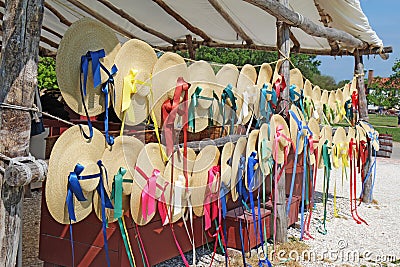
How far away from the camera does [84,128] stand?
2021 mm

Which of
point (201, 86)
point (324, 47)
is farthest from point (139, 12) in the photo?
point (201, 86)

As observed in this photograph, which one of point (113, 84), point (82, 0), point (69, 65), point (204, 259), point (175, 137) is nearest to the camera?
point (69, 65)

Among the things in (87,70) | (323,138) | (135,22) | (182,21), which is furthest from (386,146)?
(87,70)

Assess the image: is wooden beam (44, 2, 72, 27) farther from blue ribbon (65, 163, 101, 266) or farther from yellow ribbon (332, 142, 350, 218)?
blue ribbon (65, 163, 101, 266)


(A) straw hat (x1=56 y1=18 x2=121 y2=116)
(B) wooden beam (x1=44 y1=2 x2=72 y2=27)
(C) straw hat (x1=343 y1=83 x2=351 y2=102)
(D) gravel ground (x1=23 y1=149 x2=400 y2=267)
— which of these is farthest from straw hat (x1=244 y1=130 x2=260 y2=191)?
(B) wooden beam (x1=44 y1=2 x2=72 y2=27)

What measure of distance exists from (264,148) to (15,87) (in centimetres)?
190

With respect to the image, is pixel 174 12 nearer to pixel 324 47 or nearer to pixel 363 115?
pixel 324 47

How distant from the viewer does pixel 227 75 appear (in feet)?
9.97

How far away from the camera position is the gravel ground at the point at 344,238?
137 inches

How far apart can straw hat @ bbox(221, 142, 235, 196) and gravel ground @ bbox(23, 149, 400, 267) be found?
2.35 ft

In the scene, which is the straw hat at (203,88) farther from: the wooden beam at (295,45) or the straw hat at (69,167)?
the wooden beam at (295,45)

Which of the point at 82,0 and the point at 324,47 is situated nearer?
the point at 82,0

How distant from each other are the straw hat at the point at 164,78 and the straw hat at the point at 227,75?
1.67 ft

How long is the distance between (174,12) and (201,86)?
8.40 ft
